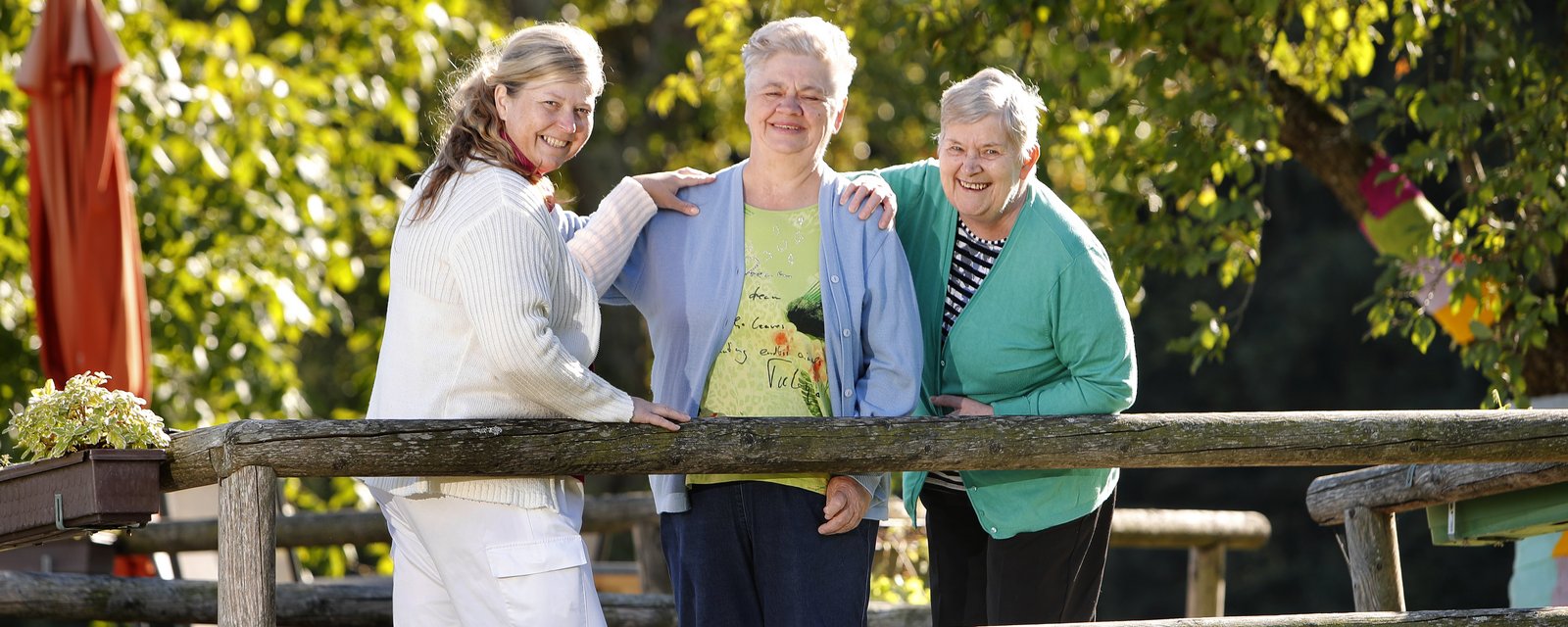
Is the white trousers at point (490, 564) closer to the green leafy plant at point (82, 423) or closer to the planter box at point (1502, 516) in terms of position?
the green leafy plant at point (82, 423)

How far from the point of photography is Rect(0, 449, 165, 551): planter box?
297 cm

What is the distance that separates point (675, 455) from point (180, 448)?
876 mm

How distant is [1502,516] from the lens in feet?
14.6

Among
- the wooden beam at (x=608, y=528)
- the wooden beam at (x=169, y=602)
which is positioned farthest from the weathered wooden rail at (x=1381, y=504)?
the wooden beam at (x=169, y=602)

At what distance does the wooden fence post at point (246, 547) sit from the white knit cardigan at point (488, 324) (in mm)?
A: 225

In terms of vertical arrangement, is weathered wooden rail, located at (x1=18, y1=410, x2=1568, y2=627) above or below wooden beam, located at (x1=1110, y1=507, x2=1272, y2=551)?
above

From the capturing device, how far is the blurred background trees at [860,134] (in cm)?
551

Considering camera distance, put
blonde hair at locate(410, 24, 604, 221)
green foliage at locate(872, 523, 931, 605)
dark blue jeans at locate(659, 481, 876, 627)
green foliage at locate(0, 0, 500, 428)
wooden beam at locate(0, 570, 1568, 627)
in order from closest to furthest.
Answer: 1. blonde hair at locate(410, 24, 604, 221)
2. dark blue jeans at locate(659, 481, 876, 627)
3. wooden beam at locate(0, 570, 1568, 627)
4. green foliage at locate(872, 523, 931, 605)
5. green foliage at locate(0, 0, 500, 428)

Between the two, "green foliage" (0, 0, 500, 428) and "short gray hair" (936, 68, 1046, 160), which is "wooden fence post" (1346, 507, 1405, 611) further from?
"green foliage" (0, 0, 500, 428)

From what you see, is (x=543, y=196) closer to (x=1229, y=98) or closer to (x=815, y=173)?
(x=815, y=173)

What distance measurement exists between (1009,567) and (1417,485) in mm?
1519

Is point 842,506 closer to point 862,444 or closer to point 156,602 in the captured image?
point 862,444

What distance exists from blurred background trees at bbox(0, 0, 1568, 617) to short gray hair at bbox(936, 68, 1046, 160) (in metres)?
1.08

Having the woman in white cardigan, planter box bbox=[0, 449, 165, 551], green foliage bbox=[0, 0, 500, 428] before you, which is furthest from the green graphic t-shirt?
green foliage bbox=[0, 0, 500, 428]
